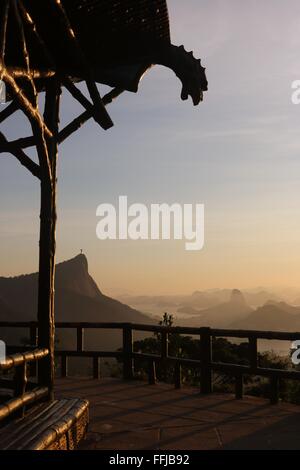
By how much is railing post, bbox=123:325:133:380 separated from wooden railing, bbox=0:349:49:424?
374 cm

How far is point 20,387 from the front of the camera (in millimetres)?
5246

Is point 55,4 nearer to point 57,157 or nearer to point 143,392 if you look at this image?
point 57,157

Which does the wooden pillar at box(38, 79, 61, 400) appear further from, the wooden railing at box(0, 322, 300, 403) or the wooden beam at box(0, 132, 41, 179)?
the wooden railing at box(0, 322, 300, 403)

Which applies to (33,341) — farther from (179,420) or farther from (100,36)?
(100,36)

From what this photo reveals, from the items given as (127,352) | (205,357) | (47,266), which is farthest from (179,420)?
(127,352)

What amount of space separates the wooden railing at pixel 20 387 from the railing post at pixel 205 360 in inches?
123

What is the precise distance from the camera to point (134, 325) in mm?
9781

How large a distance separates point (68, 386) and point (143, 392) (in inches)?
49.8

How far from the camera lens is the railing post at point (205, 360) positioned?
8453 mm

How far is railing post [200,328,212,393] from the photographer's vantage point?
333 inches

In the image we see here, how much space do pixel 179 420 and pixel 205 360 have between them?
1.96 metres

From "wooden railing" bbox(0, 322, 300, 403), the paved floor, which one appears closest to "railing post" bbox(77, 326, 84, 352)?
"wooden railing" bbox(0, 322, 300, 403)
